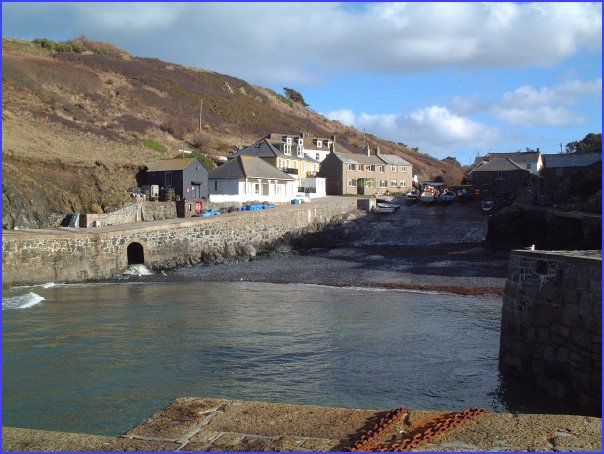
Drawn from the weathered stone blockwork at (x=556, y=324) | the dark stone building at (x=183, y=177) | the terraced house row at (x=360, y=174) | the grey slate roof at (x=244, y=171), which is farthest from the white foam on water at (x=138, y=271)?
the terraced house row at (x=360, y=174)

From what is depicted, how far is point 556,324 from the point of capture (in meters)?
12.0

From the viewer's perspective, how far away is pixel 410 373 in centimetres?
1408

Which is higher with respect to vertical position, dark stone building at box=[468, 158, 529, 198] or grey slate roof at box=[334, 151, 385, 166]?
grey slate roof at box=[334, 151, 385, 166]

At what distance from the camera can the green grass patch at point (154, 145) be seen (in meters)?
67.5

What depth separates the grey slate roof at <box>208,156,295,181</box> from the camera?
5069 cm

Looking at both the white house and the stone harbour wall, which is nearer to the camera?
the stone harbour wall

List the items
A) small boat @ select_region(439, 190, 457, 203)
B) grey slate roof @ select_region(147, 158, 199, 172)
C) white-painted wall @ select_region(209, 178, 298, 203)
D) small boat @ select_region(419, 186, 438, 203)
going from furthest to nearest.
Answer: small boat @ select_region(419, 186, 438, 203)
small boat @ select_region(439, 190, 457, 203)
white-painted wall @ select_region(209, 178, 298, 203)
grey slate roof @ select_region(147, 158, 199, 172)

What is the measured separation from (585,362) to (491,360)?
4.13m

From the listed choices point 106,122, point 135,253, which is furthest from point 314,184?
point 135,253

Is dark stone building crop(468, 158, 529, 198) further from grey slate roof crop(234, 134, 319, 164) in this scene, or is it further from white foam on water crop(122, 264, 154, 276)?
white foam on water crop(122, 264, 154, 276)

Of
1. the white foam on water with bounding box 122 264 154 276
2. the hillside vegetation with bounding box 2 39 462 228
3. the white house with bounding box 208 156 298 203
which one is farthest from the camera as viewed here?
the white house with bounding box 208 156 298 203

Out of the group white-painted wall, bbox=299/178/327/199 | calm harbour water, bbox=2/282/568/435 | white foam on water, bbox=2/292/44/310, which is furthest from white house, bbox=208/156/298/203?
calm harbour water, bbox=2/282/568/435

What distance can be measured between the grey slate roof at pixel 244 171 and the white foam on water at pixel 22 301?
26.4 metres

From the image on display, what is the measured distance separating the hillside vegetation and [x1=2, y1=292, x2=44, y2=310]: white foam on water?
10092mm
